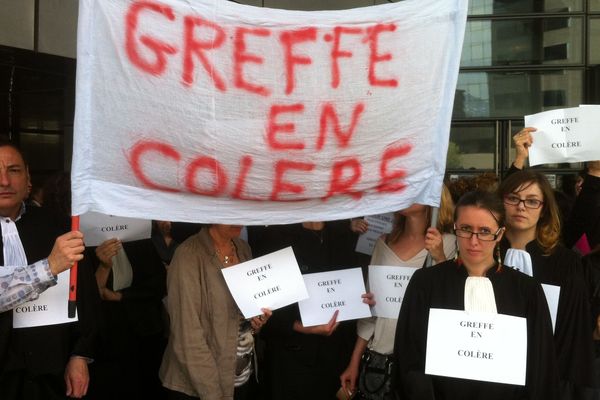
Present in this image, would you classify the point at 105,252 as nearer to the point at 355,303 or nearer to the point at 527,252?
the point at 355,303

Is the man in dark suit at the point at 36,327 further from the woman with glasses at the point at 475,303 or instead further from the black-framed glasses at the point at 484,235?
the black-framed glasses at the point at 484,235

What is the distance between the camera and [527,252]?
324 centimetres

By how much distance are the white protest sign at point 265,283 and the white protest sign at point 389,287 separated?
16.3 inches

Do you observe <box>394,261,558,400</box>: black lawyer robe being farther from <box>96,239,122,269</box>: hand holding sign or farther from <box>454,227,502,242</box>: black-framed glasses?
<box>96,239,122,269</box>: hand holding sign

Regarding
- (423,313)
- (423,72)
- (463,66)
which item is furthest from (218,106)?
(463,66)

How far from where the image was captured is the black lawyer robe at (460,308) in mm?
2586

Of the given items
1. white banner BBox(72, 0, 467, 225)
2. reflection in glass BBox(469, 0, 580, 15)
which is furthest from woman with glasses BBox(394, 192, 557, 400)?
reflection in glass BBox(469, 0, 580, 15)

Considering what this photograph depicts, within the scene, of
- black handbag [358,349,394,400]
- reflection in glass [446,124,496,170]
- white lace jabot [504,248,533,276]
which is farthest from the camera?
reflection in glass [446,124,496,170]

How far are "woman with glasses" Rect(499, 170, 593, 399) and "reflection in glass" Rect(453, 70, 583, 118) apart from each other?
288 inches

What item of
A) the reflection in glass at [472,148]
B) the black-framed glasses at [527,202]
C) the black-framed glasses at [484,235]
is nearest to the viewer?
the black-framed glasses at [484,235]

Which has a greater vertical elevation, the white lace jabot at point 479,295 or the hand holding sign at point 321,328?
the white lace jabot at point 479,295

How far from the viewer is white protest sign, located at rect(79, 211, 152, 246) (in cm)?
391

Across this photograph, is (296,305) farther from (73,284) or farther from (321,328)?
(73,284)

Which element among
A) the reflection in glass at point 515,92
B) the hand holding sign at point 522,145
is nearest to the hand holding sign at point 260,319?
the hand holding sign at point 522,145
